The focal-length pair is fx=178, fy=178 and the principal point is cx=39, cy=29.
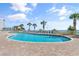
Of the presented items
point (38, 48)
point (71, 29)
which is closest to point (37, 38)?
point (38, 48)

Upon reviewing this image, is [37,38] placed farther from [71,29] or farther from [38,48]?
[71,29]

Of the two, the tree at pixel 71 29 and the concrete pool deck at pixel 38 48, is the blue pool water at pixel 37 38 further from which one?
the concrete pool deck at pixel 38 48

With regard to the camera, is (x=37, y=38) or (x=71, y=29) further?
(x=37, y=38)

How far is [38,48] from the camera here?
5.32 metres

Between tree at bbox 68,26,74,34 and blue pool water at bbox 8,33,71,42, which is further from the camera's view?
blue pool water at bbox 8,33,71,42

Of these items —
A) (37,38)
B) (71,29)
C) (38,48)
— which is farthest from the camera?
(37,38)

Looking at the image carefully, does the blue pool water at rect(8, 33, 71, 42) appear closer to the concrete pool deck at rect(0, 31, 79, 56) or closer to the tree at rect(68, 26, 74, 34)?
the tree at rect(68, 26, 74, 34)

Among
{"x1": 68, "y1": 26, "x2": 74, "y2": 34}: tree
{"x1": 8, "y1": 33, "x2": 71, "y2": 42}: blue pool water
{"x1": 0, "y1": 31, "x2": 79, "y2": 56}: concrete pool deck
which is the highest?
{"x1": 68, "y1": 26, "x2": 74, "y2": 34}: tree

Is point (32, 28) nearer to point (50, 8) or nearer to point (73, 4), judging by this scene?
point (50, 8)

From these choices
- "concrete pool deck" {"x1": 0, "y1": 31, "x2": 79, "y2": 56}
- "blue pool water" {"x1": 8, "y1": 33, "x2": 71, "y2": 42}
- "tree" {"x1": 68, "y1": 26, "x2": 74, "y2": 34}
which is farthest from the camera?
"blue pool water" {"x1": 8, "y1": 33, "x2": 71, "y2": 42}

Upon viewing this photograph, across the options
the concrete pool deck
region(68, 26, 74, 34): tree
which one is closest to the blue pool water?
region(68, 26, 74, 34): tree

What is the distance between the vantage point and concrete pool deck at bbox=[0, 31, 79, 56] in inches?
202

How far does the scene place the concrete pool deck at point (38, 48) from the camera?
16.8 ft

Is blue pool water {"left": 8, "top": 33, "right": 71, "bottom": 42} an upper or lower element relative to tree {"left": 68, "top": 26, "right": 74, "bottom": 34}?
lower
